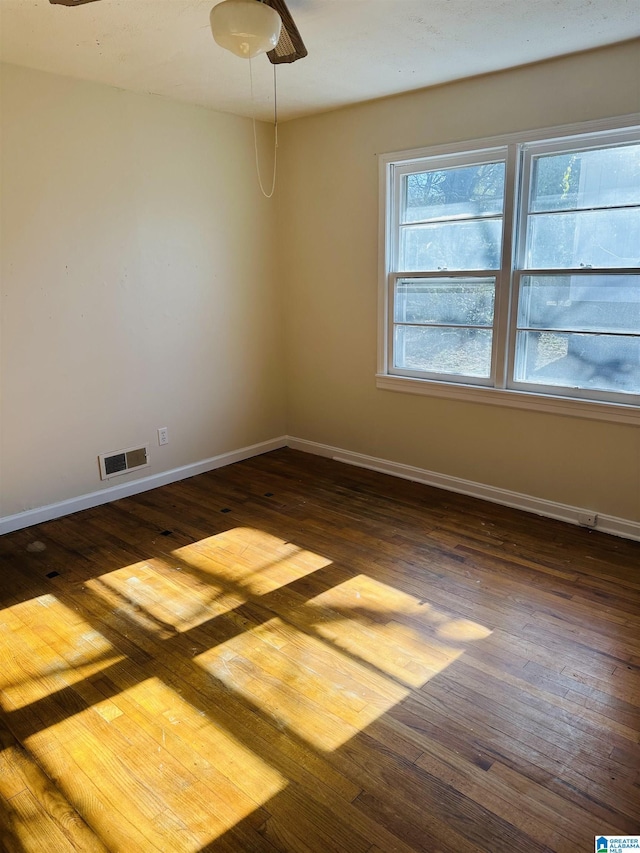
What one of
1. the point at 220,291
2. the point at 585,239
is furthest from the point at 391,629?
the point at 220,291

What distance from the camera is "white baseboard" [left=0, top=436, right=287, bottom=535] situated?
344 centimetres

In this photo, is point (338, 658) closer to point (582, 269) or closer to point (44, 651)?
point (44, 651)

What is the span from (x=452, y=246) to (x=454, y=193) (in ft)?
1.06

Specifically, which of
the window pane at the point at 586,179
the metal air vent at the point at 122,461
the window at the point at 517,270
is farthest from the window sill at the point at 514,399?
the metal air vent at the point at 122,461

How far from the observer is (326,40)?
2.74m

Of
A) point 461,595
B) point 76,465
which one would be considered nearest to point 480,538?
point 461,595

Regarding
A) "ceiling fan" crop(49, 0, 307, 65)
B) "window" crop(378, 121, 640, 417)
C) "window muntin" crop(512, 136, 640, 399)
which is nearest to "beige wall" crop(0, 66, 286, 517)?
"window" crop(378, 121, 640, 417)

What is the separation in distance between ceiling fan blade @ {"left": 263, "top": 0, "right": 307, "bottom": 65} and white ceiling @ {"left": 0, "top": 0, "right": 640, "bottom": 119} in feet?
0.82

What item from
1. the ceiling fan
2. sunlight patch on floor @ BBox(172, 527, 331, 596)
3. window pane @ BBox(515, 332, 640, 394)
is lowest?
sunlight patch on floor @ BBox(172, 527, 331, 596)

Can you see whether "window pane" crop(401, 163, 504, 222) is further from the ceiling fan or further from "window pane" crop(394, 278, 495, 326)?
the ceiling fan

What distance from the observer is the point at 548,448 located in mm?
3443

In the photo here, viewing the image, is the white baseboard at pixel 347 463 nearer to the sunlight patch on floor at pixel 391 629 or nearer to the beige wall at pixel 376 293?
the beige wall at pixel 376 293

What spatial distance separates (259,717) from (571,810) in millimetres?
998

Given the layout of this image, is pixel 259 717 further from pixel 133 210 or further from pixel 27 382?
pixel 133 210
